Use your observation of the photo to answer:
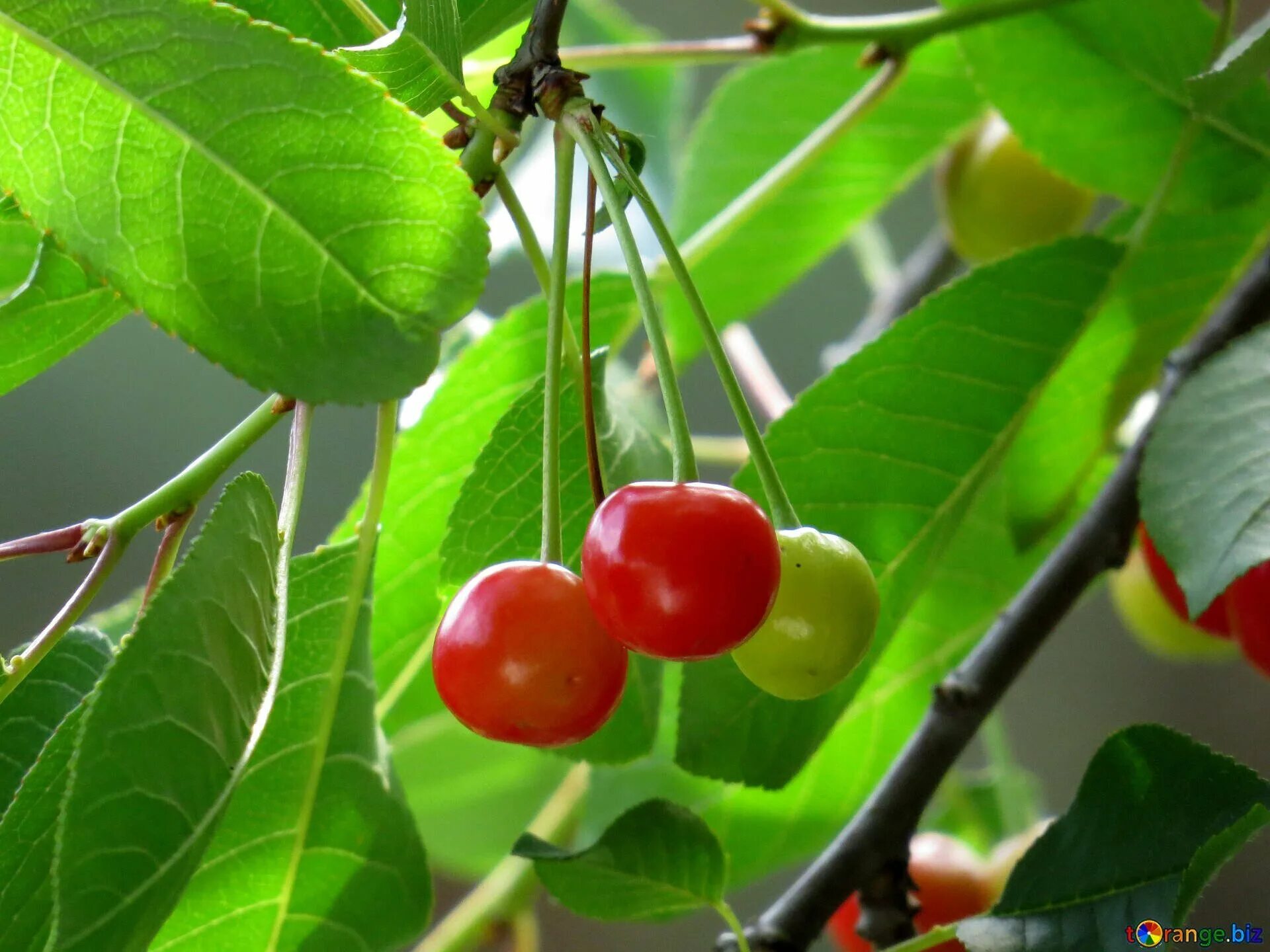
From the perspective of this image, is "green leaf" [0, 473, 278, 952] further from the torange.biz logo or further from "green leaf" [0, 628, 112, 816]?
the torange.biz logo

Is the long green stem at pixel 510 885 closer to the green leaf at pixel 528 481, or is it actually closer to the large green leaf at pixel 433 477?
the large green leaf at pixel 433 477

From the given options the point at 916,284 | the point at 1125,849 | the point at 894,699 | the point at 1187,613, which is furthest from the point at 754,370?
the point at 1125,849

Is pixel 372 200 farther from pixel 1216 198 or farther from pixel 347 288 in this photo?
pixel 1216 198

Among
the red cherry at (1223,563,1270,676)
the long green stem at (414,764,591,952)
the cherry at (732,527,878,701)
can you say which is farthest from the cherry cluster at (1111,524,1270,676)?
the long green stem at (414,764,591,952)

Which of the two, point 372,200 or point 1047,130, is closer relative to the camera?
point 372,200

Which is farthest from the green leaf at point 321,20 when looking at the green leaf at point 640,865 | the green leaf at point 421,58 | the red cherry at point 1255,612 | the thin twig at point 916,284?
the thin twig at point 916,284

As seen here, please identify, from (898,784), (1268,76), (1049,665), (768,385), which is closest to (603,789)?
(898,784)
